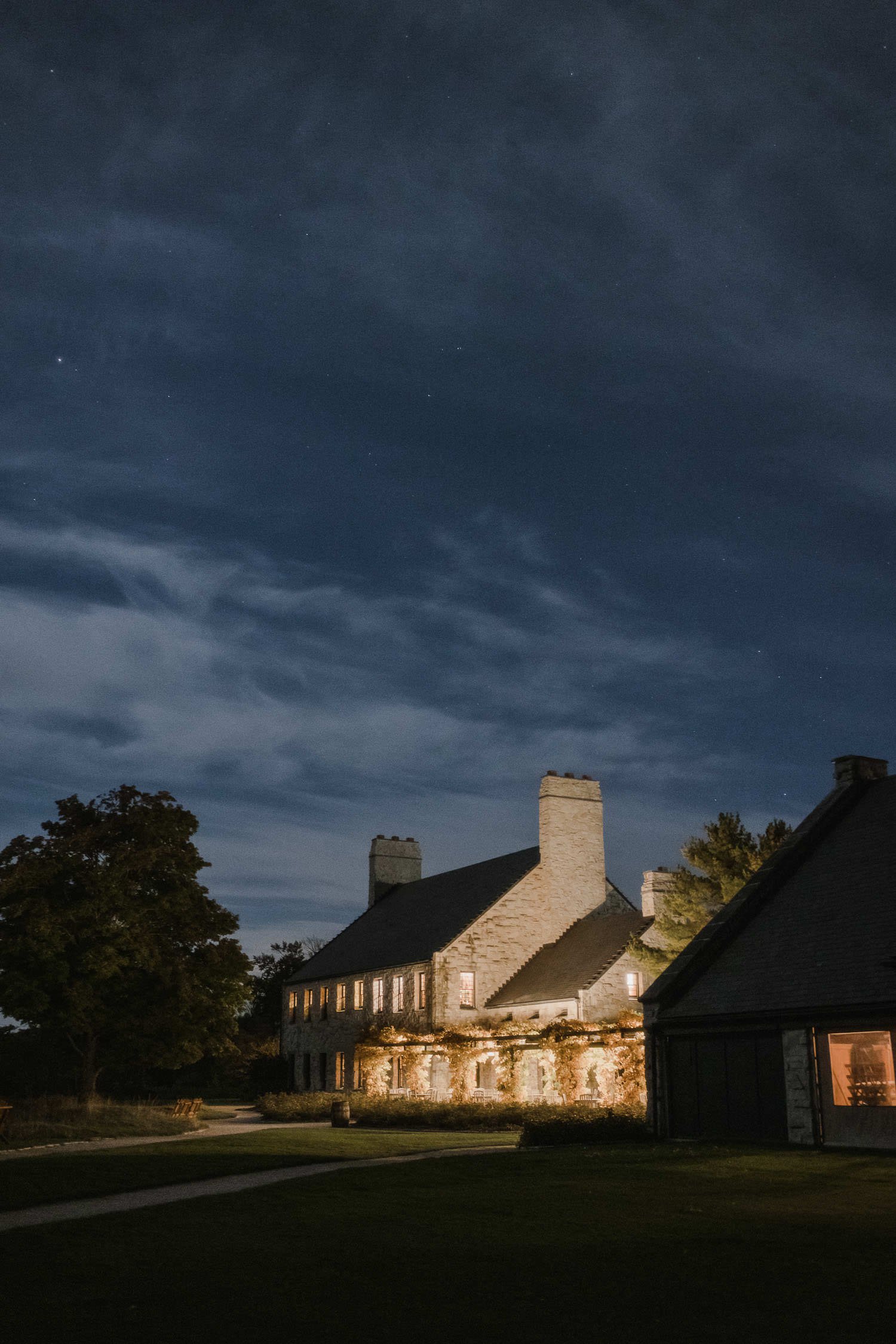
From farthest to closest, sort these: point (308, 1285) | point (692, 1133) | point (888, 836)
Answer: point (888, 836), point (692, 1133), point (308, 1285)

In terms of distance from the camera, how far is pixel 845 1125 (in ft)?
71.5

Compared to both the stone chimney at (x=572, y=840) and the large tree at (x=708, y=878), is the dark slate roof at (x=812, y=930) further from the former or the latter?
the stone chimney at (x=572, y=840)

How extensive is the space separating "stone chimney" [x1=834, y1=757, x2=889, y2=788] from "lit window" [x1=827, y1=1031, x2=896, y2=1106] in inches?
355

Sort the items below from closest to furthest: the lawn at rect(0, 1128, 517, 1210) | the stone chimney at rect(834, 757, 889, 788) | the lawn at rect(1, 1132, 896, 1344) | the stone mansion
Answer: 1. the lawn at rect(1, 1132, 896, 1344)
2. the lawn at rect(0, 1128, 517, 1210)
3. the stone chimney at rect(834, 757, 889, 788)
4. the stone mansion

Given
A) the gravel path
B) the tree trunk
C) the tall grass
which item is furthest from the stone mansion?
the tall grass

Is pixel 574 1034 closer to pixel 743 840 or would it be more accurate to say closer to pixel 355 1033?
pixel 743 840

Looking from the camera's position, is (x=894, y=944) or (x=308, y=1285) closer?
(x=308, y=1285)

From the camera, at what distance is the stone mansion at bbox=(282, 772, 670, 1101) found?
3872cm

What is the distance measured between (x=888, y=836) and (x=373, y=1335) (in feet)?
69.8

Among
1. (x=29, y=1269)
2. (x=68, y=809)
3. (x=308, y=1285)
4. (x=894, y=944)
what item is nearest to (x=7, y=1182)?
(x=29, y=1269)

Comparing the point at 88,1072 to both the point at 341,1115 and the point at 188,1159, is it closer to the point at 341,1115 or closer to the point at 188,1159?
the point at 341,1115

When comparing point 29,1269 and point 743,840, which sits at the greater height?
point 743,840

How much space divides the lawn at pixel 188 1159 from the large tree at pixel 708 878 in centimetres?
954

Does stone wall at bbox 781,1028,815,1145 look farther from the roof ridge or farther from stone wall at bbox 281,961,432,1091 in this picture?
stone wall at bbox 281,961,432,1091
